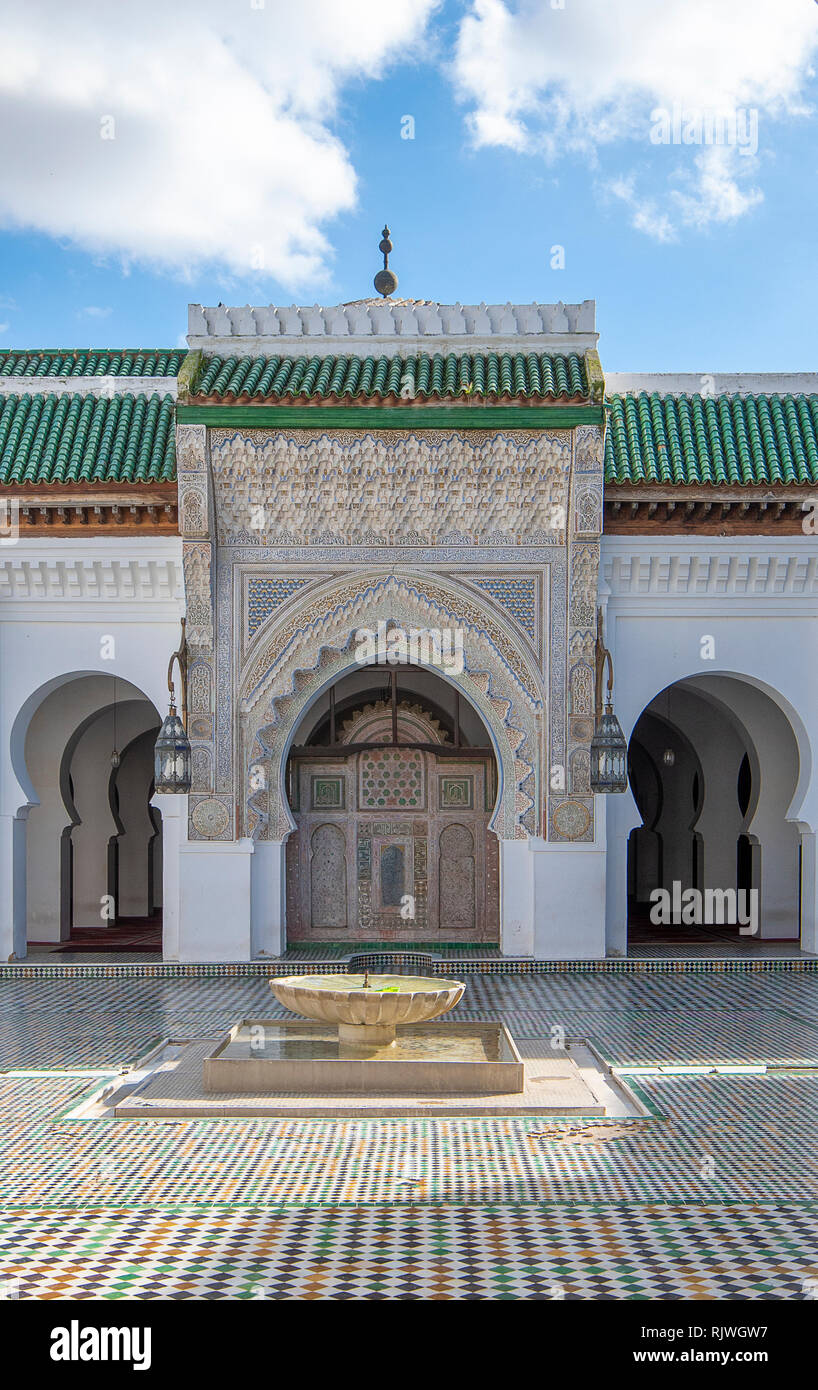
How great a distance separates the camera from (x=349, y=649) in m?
6.70

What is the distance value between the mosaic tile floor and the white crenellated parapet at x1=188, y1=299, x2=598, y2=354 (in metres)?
3.74

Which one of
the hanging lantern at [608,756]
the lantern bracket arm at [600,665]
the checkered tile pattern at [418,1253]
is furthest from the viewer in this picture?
the lantern bracket arm at [600,665]

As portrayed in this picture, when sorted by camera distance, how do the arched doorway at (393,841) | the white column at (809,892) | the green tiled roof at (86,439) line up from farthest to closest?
1. the arched doorway at (393,841)
2. the white column at (809,892)
3. the green tiled roof at (86,439)

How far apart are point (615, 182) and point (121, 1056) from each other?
449 cm

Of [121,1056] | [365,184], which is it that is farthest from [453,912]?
[365,184]

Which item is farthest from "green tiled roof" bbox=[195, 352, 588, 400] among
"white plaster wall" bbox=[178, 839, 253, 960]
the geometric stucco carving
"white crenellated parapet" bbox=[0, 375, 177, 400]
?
"white plaster wall" bbox=[178, 839, 253, 960]

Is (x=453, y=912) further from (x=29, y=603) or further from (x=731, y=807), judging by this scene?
(x=29, y=603)

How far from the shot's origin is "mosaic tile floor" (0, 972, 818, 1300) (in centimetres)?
268

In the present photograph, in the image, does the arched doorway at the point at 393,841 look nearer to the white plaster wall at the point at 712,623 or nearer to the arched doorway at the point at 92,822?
the white plaster wall at the point at 712,623

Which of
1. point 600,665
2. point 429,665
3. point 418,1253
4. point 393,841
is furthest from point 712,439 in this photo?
point 418,1253

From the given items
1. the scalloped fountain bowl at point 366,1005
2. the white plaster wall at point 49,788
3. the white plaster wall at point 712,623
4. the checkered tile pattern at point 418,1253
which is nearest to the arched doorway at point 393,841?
the white plaster wall at point 712,623

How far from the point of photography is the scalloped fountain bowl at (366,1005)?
4.34m

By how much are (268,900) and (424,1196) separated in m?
3.64

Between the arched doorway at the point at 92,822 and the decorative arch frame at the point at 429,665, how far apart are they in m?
1.22
